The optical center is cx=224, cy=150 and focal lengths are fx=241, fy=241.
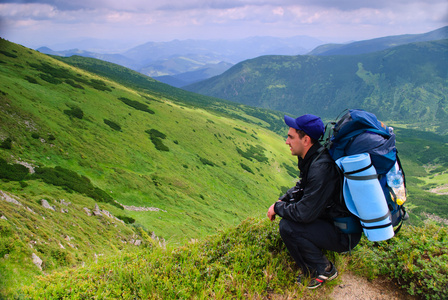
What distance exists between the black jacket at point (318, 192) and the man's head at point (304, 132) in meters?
0.14

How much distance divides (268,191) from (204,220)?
41902 mm

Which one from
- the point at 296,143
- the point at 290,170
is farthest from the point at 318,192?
the point at 290,170

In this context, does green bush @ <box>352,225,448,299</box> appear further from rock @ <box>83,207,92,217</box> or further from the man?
rock @ <box>83,207,92,217</box>

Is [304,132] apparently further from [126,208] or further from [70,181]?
[126,208]

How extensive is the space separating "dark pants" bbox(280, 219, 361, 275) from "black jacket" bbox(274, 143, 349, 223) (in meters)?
0.25

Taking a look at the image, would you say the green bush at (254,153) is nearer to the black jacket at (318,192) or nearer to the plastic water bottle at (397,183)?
the black jacket at (318,192)

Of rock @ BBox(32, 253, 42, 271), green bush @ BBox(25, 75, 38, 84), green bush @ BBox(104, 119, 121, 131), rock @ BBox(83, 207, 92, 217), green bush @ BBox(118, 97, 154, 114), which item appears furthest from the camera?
green bush @ BBox(118, 97, 154, 114)

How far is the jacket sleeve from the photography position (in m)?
4.40

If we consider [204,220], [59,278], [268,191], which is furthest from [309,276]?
[268,191]

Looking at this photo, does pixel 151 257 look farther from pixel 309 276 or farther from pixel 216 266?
pixel 309 276

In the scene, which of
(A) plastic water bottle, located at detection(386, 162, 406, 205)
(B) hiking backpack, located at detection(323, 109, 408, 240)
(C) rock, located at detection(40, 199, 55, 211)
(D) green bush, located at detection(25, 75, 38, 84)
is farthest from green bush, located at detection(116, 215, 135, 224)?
(D) green bush, located at detection(25, 75, 38, 84)

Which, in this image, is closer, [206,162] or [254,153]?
[206,162]

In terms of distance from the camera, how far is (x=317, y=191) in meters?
4.40

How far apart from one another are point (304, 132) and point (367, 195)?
1608 millimetres
